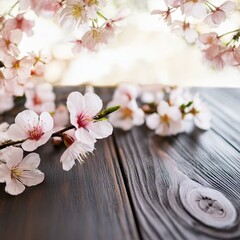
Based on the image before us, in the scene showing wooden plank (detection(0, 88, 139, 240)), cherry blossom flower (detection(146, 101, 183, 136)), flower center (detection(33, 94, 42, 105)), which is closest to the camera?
wooden plank (detection(0, 88, 139, 240))

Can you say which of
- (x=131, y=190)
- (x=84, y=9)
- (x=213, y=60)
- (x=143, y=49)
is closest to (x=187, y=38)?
(x=213, y=60)

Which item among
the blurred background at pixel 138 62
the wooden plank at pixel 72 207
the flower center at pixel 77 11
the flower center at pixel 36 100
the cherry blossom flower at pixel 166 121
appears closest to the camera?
the wooden plank at pixel 72 207

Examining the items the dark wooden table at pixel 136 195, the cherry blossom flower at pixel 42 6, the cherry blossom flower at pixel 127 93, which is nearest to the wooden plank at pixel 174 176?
the dark wooden table at pixel 136 195

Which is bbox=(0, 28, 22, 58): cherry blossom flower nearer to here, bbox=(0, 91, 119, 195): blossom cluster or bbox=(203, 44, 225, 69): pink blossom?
bbox=(0, 91, 119, 195): blossom cluster

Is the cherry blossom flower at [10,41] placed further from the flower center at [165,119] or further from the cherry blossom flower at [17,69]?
the flower center at [165,119]

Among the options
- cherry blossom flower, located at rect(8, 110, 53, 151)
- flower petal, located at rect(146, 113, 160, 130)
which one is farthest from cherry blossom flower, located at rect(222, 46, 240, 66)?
cherry blossom flower, located at rect(8, 110, 53, 151)

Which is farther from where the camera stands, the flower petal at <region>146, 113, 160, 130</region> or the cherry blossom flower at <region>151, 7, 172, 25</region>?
the flower petal at <region>146, 113, 160, 130</region>

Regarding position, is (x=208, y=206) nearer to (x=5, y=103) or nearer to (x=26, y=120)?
(x=26, y=120)
